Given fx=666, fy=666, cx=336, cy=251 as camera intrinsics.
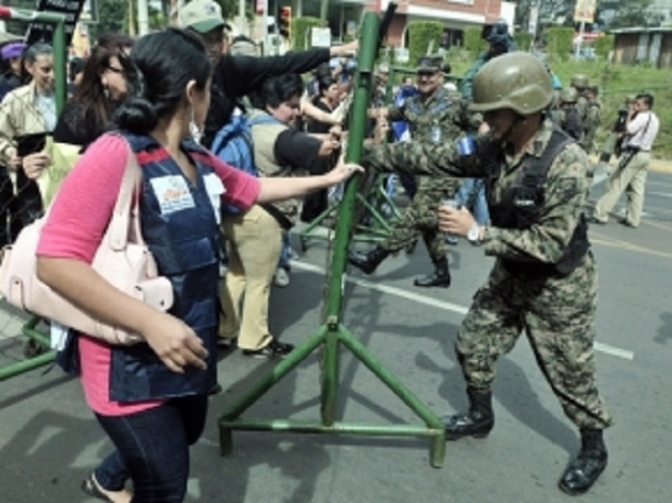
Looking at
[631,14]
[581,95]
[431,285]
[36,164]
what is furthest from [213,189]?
[631,14]

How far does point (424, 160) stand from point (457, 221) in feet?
1.78

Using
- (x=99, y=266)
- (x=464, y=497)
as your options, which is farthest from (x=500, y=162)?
(x=99, y=266)

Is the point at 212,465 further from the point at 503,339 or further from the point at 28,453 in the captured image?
the point at 503,339

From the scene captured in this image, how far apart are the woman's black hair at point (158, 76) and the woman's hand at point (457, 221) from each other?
1228 millimetres

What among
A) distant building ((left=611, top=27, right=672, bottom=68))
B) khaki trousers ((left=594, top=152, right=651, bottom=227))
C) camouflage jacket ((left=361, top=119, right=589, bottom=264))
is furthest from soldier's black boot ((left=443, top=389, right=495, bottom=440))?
distant building ((left=611, top=27, right=672, bottom=68))

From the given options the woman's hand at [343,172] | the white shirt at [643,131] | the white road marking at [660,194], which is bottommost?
the white road marking at [660,194]

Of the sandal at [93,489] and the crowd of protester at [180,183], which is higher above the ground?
the crowd of protester at [180,183]

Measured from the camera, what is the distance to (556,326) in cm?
283

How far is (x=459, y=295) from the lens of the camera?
5.64 metres

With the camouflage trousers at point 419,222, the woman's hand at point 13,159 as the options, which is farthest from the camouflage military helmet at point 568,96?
the woman's hand at point 13,159

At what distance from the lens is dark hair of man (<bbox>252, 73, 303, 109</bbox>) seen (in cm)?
383

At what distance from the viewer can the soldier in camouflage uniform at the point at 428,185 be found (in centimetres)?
558

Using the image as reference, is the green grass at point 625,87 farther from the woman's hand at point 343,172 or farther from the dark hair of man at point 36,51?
the woman's hand at point 343,172

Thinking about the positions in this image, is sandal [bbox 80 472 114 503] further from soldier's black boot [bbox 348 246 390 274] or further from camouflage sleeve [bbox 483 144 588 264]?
soldier's black boot [bbox 348 246 390 274]
